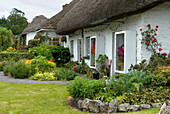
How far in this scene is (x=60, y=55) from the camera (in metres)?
16.0

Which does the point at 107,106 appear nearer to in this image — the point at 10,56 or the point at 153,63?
the point at 153,63

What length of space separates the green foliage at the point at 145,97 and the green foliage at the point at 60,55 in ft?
36.2

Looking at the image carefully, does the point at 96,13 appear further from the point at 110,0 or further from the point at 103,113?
the point at 103,113

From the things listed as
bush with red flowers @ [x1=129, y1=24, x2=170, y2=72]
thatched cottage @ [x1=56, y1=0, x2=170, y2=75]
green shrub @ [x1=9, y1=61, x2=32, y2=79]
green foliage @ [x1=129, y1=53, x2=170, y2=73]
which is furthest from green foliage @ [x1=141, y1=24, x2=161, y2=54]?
green shrub @ [x1=9, y1=61, x2=32, y2=79]

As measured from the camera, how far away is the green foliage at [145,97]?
4.94m

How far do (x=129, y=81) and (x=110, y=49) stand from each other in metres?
4.44

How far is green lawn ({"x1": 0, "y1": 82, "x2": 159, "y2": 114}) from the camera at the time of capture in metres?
4.98

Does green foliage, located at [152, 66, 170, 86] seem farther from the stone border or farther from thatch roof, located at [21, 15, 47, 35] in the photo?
thatch roof, located at [21, 15, 47, 35]

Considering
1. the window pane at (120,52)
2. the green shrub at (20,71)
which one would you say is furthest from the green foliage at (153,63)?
the green shrub at (20,71)

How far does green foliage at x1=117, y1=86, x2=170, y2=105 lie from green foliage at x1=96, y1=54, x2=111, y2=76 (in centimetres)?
448

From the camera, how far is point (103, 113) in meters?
4.75

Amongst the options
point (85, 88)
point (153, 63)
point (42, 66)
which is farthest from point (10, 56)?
point (85, 88)

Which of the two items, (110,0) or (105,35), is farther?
(105,35)

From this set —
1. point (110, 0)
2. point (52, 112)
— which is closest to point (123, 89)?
point (52, 112)
